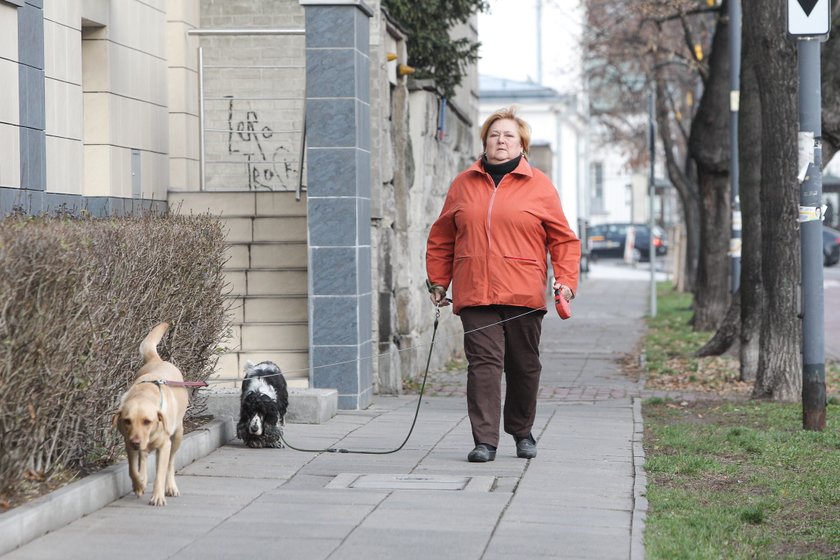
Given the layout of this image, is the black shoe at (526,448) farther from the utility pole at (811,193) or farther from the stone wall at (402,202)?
the stone wall at (402,202)

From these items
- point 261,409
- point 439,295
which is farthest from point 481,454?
point 261,409

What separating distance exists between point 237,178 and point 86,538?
8837 mm

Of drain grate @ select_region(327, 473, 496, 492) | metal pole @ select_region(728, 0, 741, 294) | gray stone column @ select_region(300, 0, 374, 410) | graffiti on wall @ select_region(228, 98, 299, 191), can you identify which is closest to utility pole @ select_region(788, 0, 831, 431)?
gray stone column @ select_region(300, 0, 374, 410)

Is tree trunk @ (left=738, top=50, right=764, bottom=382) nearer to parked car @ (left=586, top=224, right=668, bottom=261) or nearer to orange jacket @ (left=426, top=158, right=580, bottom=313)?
orange jacket @ (left=426, top=158, right=580, bottom=313)

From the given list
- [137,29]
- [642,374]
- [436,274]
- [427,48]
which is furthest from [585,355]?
[436,274]

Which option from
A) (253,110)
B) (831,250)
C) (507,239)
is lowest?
(831,250)

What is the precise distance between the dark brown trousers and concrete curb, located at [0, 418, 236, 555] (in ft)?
5.50

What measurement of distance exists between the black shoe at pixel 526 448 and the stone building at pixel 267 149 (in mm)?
2371

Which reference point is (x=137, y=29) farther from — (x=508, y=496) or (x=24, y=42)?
(x=508, y=496)

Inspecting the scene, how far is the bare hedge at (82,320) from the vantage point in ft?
18.3

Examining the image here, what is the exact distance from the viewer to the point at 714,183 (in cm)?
2050

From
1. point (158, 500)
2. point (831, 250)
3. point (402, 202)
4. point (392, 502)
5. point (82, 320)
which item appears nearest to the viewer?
point (82, 320)

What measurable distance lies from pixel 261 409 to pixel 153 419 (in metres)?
2.09

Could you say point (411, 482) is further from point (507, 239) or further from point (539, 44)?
point (539, 44)
